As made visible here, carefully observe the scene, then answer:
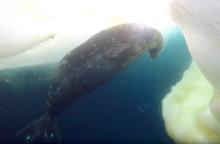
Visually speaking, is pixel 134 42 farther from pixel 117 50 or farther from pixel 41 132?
pixel 41 132

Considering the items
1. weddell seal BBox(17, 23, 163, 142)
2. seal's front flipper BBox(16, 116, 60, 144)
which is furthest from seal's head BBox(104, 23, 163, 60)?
seal's front flipper BBox(16, 116, 60, 144)

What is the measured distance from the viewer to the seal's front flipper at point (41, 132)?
0.99m

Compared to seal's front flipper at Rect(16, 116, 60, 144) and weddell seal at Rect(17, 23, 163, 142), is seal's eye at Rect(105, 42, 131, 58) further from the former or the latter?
seal's front flipper at Rect(16, 116, 60, 144)

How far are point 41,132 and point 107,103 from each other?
0.67ft

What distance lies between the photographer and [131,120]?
101 cm

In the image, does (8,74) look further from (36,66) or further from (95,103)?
(95,103)

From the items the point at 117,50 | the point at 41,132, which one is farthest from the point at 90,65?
the point at 41,132

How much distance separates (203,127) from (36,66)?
51 cm

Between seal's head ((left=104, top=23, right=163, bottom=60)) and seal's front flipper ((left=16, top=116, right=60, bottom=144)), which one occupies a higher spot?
seal's head ((left=104, top=23, right=163, bottom=60))

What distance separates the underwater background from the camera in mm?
996

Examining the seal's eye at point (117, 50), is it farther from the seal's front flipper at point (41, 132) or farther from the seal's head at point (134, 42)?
the seal's front flipper at point (41, 132)

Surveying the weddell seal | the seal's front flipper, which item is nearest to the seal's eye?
the weddell seal

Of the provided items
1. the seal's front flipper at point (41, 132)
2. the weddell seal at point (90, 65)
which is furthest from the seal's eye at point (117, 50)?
the seal's front flipper at point (41, 132)

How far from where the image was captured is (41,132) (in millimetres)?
993
